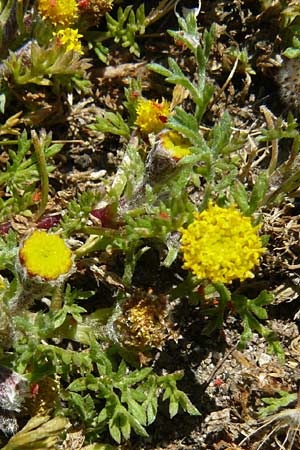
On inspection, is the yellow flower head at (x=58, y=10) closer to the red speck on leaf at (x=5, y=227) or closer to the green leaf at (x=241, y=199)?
the red speck on leaf at (x=5, y=227)

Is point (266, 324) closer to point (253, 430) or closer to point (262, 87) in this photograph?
point (253, 430)

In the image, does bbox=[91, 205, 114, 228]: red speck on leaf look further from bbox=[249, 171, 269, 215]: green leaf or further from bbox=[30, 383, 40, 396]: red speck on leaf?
bbox=[30, 383, 40, 396]: red speck on leaf

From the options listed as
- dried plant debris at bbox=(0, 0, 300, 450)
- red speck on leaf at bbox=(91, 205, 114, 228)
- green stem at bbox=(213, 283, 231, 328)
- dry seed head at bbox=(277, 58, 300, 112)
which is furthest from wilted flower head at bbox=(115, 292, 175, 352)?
dry seed head at bbox=(277, 58, 300, 112)

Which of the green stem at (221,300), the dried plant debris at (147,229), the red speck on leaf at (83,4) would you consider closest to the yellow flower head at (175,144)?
the dried plant debris at (147,229)

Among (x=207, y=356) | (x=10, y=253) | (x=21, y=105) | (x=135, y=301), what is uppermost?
(x=21, y=105)

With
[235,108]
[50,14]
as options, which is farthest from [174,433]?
[50,14]
